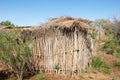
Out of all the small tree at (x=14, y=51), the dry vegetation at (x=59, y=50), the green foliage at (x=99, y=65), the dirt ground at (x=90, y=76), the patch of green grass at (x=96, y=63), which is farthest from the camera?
the patch of green grass at (x=96, y=63)

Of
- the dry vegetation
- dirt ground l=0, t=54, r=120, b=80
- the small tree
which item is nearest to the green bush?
dirt ground l=0, t=54, r=120, b=80

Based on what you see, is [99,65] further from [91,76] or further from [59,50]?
[59,50]

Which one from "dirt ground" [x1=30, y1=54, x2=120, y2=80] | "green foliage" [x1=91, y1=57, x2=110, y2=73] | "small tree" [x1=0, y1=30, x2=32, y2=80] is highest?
"small tree" [x1=0, y1=30, x2=32, y2=80]

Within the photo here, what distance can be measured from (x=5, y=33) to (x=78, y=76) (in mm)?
3567

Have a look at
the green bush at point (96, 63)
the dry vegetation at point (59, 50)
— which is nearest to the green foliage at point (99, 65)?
the green bush at point (96, 63)

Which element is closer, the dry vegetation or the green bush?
the dry vegetation

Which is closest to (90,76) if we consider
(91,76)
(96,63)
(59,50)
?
(91,76)

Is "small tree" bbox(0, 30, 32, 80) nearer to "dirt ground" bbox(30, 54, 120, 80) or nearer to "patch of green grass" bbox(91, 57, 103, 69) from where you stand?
"dirt ground" bbox(30, 54, 120, 80)

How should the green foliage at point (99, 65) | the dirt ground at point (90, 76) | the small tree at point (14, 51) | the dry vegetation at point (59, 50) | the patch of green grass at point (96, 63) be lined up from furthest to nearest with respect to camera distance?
the patch of green grass at point (96, 63), the green foliage at point (99, 65), the dry vegetation at point (59, 50), the dirt ground at point (90, 76), the small tree at point (14, 51)

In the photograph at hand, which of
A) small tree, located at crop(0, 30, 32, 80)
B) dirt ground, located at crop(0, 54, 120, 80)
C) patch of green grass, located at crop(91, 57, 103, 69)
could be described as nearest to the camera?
small tree, located at crop(0, 30, 32, 80)

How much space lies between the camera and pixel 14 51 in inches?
420

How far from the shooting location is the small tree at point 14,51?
10.7 m

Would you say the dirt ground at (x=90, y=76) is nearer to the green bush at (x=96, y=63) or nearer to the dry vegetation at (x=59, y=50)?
the dry vegetation at (x=59, y=50)

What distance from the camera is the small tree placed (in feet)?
35.0
